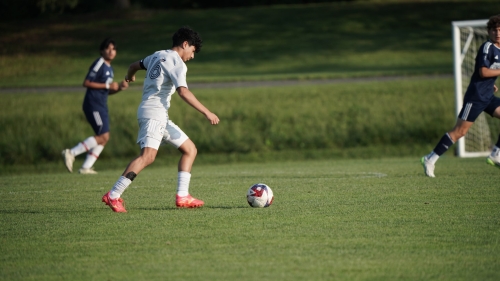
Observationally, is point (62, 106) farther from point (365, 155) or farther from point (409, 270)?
point (409, 270)

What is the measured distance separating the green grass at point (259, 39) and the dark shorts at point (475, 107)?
2163cm

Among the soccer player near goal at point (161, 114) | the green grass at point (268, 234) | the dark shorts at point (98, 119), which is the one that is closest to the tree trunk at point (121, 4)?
the dark shorts at point (98, 119)

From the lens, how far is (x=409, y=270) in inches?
209

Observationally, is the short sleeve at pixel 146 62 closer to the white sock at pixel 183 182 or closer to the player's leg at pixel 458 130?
the white sock at pixel 183 182

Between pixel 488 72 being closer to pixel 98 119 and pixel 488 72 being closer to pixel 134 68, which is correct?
pixel 134 68

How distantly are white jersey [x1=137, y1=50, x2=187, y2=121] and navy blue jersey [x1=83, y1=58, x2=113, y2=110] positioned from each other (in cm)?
610

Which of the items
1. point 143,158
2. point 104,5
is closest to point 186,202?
point 143,158

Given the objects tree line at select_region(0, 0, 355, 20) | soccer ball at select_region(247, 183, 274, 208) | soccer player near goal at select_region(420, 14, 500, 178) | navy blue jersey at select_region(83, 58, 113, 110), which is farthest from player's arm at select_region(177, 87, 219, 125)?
tree line at select_region(0, 0, 355, 20)

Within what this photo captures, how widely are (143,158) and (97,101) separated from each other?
664 centimetres

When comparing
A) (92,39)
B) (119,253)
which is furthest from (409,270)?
(92,39)

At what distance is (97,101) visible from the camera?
14438 mm

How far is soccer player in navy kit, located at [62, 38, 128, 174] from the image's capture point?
14.2 meters

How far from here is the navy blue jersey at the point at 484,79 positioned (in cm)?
1091

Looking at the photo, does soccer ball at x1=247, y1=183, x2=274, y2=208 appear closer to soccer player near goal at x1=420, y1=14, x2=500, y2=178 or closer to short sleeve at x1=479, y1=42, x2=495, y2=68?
soccer player near goal at x1=420, y1=14, x2=500, y2=178
